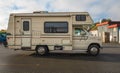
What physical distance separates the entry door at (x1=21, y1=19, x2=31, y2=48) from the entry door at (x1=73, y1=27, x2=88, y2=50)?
318cm

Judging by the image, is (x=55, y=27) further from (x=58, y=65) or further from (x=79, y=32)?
(x=58, y=65)

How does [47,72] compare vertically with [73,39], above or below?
below

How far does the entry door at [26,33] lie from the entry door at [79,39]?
3180 millimetres

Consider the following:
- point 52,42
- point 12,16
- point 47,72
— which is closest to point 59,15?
point 52,42

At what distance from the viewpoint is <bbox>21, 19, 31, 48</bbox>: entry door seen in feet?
56.2

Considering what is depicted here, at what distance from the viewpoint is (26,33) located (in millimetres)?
17188

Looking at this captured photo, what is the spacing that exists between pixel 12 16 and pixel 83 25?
5.03 metres

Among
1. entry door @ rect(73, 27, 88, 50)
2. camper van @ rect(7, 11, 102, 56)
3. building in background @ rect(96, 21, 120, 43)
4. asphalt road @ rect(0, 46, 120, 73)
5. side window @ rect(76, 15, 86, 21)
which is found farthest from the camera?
building in background @ rect(96, 21, 120, 43)

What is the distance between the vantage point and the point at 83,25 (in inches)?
673

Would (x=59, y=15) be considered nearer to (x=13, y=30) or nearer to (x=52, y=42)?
(x=52, y=42)

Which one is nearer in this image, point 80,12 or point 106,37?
point 80,12

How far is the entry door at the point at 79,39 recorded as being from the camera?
17.3 metres

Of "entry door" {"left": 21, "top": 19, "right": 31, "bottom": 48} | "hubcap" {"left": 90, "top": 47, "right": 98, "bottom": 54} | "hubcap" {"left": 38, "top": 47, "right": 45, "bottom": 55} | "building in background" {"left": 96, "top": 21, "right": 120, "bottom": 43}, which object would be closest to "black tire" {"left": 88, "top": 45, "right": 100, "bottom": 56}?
"hubcap" {"left": 90, "top": 47, "right": 98, "bottom": 54}

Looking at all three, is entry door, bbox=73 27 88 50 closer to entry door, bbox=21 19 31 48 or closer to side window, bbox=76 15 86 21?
side window, bbox=76 15 86 21
